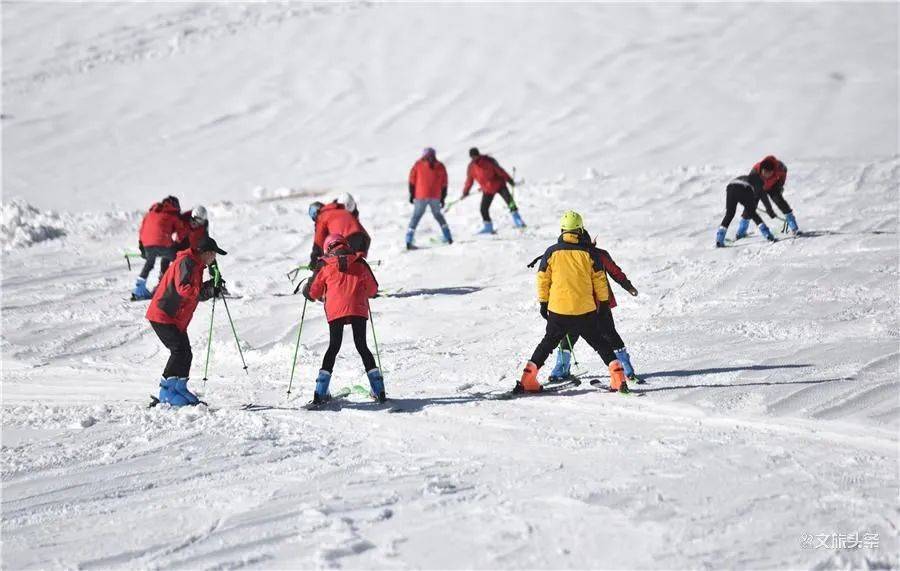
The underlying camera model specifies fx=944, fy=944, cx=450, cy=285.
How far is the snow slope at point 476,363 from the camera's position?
16.9 ft

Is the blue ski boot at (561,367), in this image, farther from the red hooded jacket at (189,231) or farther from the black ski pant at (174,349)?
the red hooded jacket at (189,231)

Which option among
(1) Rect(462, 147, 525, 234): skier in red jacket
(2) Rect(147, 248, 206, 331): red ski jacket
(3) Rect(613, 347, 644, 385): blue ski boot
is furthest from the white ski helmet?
(1) Rect(462, 147, 525, 234): skier in red jacket

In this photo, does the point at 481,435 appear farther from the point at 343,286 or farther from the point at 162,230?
the point at 162,230

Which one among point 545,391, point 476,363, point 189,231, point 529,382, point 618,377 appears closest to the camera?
point 618,377

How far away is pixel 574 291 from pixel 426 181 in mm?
7469

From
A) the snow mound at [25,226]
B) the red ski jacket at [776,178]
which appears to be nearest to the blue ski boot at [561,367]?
the red ski jacket at [776,178]

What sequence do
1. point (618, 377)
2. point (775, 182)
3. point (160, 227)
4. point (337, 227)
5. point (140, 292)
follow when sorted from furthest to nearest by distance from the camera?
point (775, 182) < point (140, 292) < point (160, 227) < point (337, 227) < point (618, 377)

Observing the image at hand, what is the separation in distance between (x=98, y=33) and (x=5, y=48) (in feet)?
11.4

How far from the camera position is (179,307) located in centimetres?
773

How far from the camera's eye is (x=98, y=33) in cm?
3716

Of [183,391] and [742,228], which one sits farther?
[742,228]

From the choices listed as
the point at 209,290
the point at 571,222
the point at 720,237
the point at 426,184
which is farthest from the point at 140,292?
the point at 720,237

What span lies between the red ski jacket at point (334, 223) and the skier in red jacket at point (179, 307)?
9.74 feet

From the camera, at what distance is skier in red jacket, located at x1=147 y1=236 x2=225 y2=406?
768 centimetres
